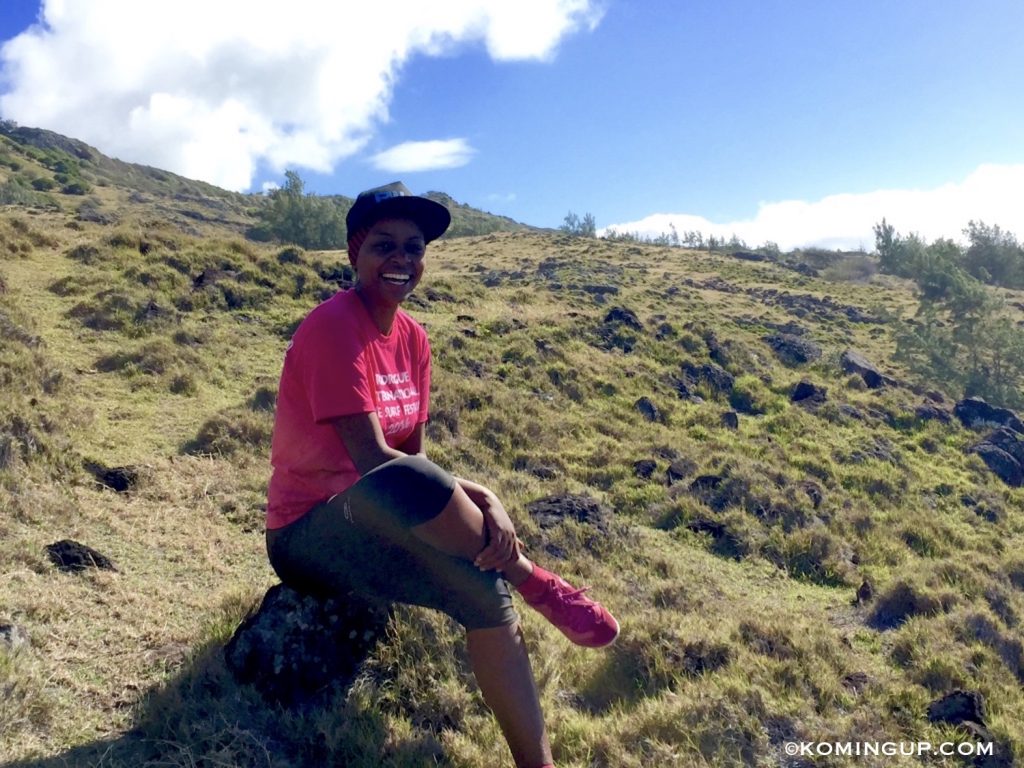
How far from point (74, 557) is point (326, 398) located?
223cm

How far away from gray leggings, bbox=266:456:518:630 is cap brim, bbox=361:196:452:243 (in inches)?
44.7

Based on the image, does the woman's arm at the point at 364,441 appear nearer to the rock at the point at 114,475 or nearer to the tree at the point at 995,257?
the rock at the point at 114,475

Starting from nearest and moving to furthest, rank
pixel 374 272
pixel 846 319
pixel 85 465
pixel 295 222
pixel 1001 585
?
pixel 374 272 → pixel 85 465 → pixel 1001 585 → pixel 846 319 → pixel 295 222

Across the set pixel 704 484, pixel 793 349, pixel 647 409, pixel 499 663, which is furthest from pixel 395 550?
pixel 793 349

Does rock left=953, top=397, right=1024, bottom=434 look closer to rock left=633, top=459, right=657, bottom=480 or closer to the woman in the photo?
rock left=633, top=459, right=657, bottom=480

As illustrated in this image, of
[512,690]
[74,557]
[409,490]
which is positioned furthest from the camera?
[74,557]

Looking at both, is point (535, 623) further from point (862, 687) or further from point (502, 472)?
point (502, 472)

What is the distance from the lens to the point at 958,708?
4.05 m

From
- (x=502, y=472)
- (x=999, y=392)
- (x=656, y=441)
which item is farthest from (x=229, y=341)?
(x=999, y=392)

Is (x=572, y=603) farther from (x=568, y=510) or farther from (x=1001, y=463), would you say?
(x=1001, y=463)

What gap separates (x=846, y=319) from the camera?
1025 inches

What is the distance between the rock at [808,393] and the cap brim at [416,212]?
13.2 metres

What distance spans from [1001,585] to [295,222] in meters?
32.5
